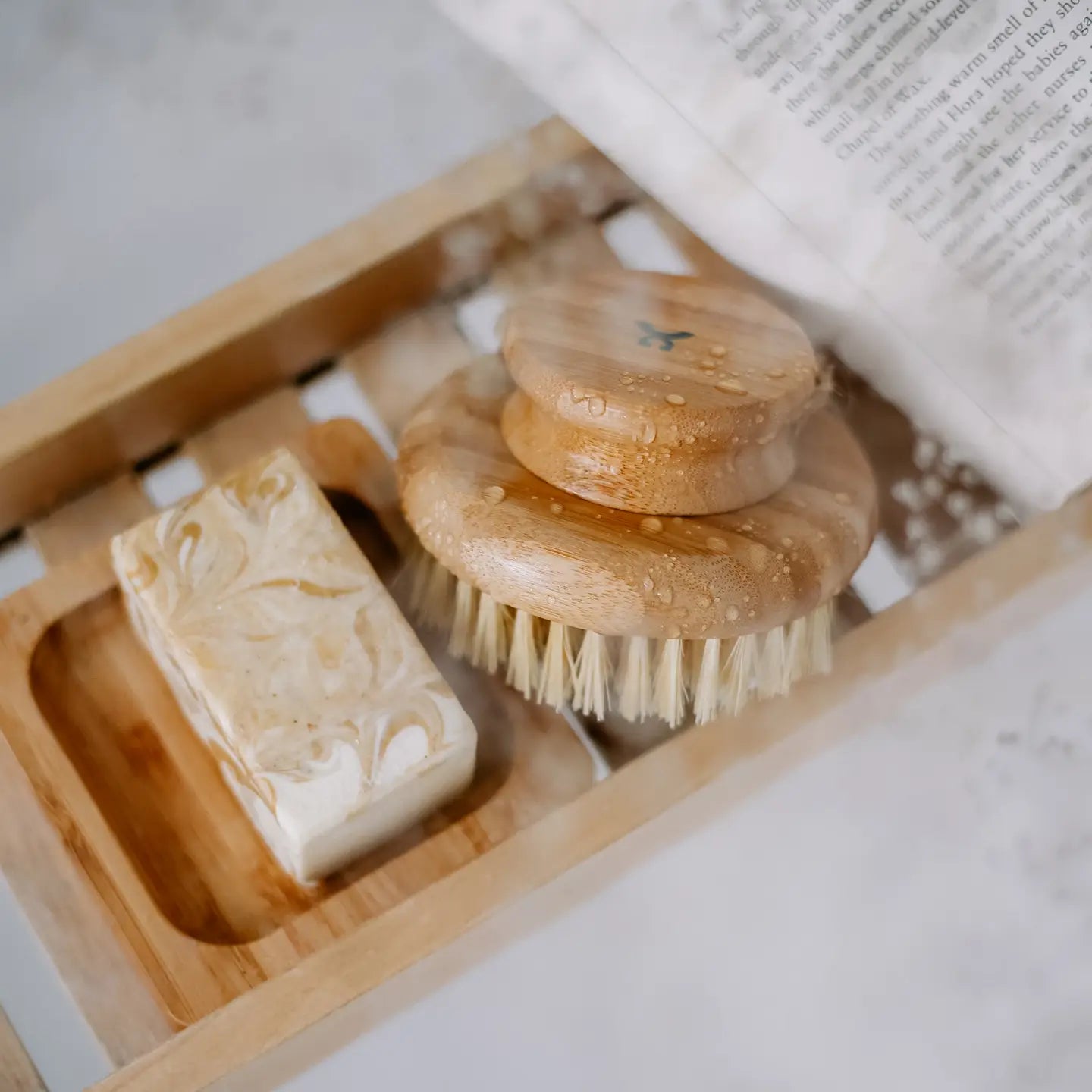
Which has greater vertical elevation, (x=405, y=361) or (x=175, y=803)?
(x=405, y=361)

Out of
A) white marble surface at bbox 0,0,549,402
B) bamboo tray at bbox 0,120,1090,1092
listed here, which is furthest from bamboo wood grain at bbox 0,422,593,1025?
white marble surface at bbox 0,0,549,402

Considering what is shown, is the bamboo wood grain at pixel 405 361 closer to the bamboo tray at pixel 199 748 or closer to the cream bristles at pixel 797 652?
the bamboo tray at pixel 199 748

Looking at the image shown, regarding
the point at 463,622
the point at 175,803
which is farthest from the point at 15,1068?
the point at 463,622

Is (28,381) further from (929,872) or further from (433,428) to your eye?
(929,872)

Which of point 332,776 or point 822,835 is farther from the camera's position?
point 822,835

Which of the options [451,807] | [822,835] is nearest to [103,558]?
[451,807]

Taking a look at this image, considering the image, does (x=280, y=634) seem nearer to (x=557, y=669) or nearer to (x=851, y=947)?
(x=557, y=669)

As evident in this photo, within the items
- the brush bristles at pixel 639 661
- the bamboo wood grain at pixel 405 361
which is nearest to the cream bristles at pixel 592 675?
the brush bristles at pixel 639 661
